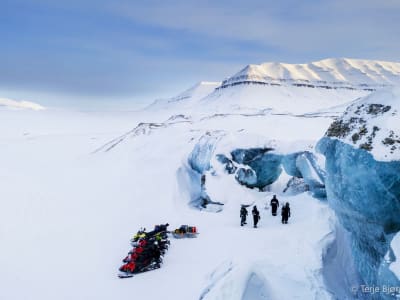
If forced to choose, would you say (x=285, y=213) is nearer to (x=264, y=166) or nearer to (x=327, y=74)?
(x=264, y=166)

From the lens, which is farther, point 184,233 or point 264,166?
point 264,166

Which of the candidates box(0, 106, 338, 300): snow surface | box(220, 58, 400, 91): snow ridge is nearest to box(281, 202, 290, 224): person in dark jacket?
box(0, 106, 338, 300): snow surface

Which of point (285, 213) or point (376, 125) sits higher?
point (376, 125)

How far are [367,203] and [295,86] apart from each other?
490 feet

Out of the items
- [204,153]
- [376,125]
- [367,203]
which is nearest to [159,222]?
[204,153]

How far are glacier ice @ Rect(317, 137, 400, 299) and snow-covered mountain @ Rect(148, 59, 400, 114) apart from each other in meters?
98.9

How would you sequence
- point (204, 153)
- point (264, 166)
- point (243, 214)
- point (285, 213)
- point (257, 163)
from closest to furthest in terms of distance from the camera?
1. point (285, 213)
2. point (243, 214)
3. point (257, 163)
4. point (264, 166)
5. point (204, 153)

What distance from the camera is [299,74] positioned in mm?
165125

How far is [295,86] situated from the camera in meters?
150

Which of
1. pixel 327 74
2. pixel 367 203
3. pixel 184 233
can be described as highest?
pixel 327 74

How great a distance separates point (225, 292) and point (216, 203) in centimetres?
962

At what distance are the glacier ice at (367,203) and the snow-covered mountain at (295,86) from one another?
325 ft

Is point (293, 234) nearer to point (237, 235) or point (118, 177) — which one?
point (237, 235)

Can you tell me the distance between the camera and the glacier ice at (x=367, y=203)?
7895mm
